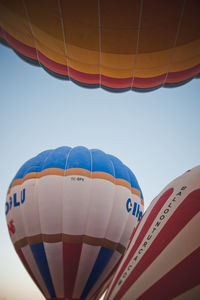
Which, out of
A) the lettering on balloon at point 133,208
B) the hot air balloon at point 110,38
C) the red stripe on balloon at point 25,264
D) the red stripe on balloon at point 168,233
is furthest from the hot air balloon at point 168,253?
the red stripe on balloon at point 25,264

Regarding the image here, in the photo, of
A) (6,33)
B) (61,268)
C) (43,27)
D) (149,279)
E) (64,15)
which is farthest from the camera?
(61,268)

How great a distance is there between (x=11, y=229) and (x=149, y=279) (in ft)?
16.8

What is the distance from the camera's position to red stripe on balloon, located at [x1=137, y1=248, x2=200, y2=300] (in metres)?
2.78

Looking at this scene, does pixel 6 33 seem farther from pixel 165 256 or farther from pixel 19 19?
pixel 165 256

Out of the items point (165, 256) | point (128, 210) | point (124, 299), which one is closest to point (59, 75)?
point (165, 256)

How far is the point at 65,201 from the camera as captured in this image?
6.53 metres

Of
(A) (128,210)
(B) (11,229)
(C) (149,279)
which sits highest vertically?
(C) (149,279)


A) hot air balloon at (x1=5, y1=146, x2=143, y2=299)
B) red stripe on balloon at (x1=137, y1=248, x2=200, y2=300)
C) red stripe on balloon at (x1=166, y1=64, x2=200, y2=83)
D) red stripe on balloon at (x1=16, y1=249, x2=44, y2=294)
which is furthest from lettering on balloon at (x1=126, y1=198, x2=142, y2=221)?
red stripe on balloon at (x1=166, y1=64, x2=200, y2=83)

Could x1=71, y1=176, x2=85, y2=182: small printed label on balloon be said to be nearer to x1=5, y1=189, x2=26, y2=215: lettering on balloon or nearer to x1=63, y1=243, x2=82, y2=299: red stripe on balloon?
x1=5, y1=189, x2=26, y2=215: lettering on balloon

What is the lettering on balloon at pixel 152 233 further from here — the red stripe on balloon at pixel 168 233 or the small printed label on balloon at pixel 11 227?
the small printed label on balloon at pixel 11 227

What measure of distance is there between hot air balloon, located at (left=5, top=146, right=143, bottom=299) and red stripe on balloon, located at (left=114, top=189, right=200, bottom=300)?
3.21 metres

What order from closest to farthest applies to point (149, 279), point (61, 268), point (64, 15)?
point (64, 15)
point (149, 279)
point (61, 268)

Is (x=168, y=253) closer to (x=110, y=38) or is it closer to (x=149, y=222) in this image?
(x=149, y=222)

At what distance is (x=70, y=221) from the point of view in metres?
6.36
